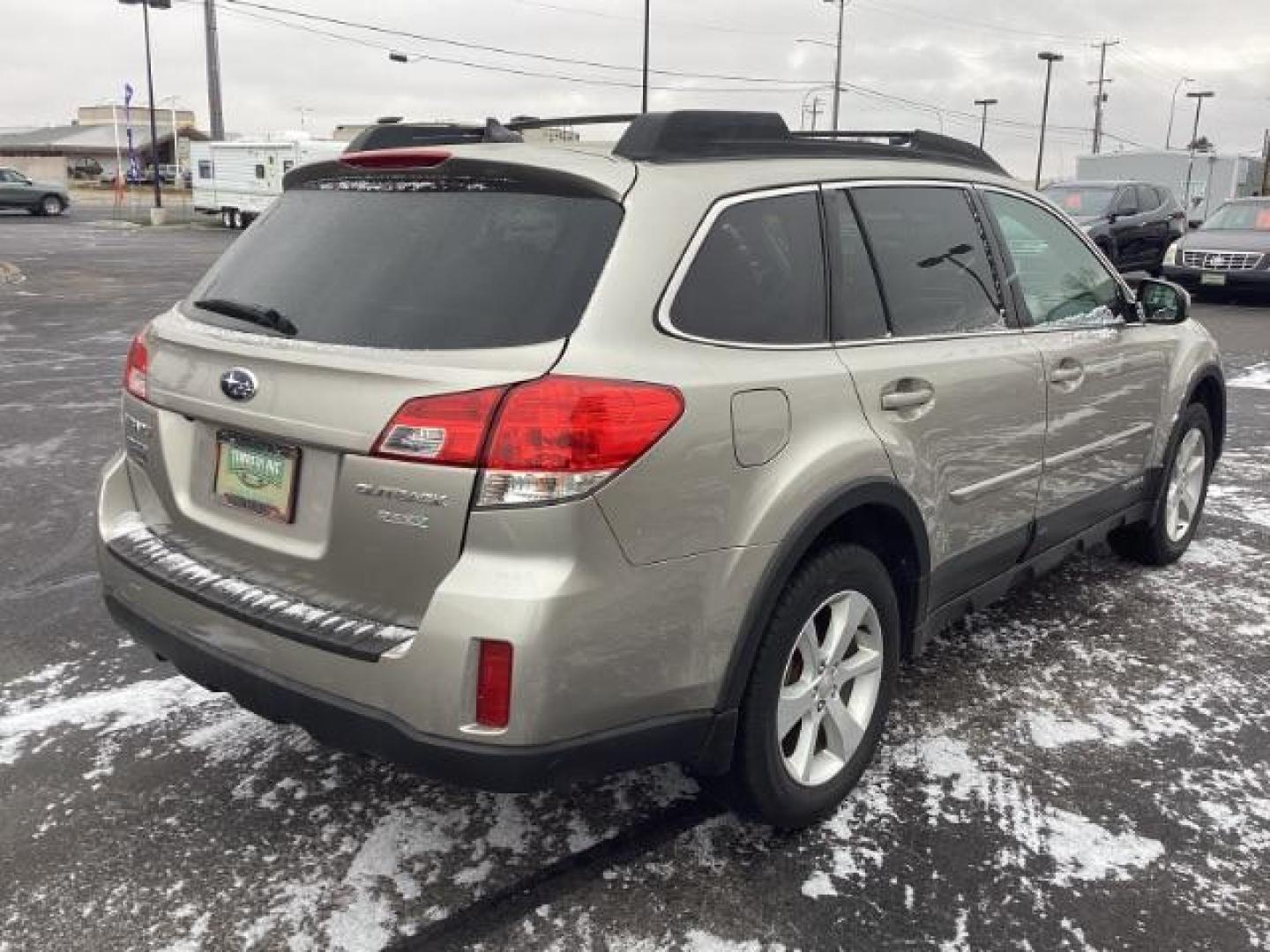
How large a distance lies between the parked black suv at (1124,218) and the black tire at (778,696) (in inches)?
610

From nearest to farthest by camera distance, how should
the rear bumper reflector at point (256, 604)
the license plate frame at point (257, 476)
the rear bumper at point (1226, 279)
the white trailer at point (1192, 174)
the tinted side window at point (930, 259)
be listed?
the rear bumper reflector at point (256, 604) → the license plate frame at point (257, 476) → the tinted side window at point (930, 259) → the rear bumper at point (1226, 279) → the white trailer at point (1192, 174)

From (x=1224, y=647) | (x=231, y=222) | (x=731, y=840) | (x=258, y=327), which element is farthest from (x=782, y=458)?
(x=231, y=222)

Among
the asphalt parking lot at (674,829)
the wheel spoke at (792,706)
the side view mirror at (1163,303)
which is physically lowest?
the asphalt parking lot at (674,829)

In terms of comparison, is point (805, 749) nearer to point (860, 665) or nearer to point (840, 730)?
point (840, 730)

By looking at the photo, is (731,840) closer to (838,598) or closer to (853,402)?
(838,598)

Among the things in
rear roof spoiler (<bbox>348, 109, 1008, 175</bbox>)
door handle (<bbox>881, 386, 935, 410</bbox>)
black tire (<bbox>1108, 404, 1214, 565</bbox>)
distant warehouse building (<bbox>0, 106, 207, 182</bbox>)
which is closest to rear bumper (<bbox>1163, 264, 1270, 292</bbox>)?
black tire (<bbox>1108, 404, 1214, 565</bbox>)

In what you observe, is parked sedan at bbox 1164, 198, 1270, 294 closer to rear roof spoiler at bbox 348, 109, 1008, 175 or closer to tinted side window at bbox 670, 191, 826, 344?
rear roof spoiler at bbox 348, 109, 1008, 175

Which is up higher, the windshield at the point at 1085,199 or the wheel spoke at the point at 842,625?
the windshield at the point at 1085,199

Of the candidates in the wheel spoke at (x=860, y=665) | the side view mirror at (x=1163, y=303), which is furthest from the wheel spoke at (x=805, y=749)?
the side view mirror at (x=1163, y=303)

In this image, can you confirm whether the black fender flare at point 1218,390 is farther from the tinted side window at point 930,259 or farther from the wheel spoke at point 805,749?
the wheel spoke at point 805,749

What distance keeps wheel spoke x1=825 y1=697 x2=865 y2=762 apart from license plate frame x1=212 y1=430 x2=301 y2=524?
1.43m

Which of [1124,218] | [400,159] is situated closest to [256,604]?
[400,159]

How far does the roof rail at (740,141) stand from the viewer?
2633 mm

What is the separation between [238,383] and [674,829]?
5.03 feet
